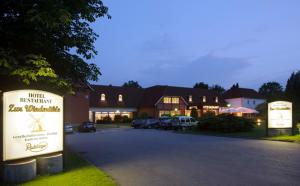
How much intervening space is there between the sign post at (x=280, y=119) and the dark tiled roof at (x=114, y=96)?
143 feet

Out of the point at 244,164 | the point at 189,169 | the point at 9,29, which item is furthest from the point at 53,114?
the point at 244,164

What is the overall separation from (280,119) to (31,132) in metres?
24.1

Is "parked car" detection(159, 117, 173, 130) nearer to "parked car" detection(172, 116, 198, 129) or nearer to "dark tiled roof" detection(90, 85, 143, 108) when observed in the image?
"parked car" detection(172, 116, 198, 129)

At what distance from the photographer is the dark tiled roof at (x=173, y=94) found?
76750mm

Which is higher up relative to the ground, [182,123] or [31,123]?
[31,123]

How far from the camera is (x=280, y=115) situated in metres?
32.2

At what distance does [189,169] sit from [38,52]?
22.4 feet

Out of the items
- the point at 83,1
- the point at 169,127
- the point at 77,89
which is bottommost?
the point at 169,127

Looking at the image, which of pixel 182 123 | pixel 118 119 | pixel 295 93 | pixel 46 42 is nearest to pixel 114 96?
pixel 118 119

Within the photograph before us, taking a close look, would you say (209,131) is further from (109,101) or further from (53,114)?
(109,101)

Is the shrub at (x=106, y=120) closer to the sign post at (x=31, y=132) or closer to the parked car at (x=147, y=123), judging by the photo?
the parked car at (x=147, y=123)

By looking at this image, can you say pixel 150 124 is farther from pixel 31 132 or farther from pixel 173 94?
pixel 31 132

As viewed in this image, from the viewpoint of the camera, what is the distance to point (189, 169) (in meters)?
13.8

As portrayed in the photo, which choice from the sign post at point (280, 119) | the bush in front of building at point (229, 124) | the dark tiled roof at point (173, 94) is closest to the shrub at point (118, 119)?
the dark tiled roof at point (173, 94)
